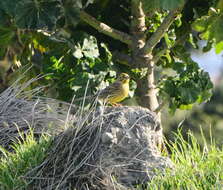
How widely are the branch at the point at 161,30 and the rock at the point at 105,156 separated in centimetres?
172

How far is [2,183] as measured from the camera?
A: 4.48 metres

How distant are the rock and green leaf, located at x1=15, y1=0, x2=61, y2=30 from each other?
1.85 meters

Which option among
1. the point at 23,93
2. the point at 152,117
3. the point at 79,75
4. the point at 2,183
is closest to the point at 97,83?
the point at 79,75

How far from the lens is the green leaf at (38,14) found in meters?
6.31

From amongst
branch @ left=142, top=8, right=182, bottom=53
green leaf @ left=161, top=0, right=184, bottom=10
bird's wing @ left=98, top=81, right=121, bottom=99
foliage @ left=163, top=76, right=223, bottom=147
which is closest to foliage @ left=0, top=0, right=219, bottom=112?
branch @ left=142, top=8, right=182, bottom=53

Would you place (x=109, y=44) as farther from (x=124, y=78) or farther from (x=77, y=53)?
(x=124, y=78)

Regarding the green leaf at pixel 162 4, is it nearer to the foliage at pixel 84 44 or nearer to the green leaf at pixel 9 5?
the foliage at pixel 84 44

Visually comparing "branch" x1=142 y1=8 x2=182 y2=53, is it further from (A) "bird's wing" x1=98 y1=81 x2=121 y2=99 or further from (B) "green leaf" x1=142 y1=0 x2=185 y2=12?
(A) "bird's wing" x1=98 y1=81 x2=121 y2=99

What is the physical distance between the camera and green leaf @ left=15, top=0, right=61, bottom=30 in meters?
6.31

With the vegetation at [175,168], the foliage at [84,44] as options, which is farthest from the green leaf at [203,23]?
the vegetation at [175,168]

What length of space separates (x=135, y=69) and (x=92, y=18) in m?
0.64

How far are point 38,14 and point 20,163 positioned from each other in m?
2.16

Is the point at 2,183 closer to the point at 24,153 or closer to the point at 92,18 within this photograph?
the point at 24,153

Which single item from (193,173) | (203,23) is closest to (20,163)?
(193,173)
